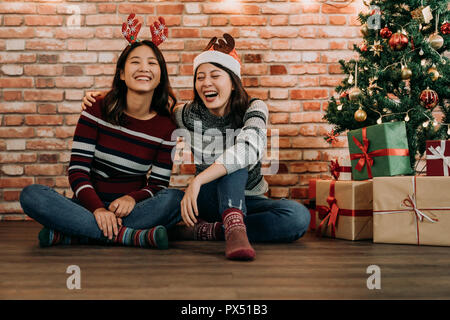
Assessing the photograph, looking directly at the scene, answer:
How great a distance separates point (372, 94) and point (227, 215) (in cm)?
99

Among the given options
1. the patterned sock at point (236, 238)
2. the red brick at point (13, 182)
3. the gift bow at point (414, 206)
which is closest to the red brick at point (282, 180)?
the gift bow at point (414, 206)

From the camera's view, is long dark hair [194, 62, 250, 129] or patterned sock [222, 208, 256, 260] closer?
patterned sock [222, 208, 256, 260]

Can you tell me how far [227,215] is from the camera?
130cm

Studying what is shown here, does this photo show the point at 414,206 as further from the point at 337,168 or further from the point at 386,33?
the point at 386,33

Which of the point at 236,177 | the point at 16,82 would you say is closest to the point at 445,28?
the point at 236,177

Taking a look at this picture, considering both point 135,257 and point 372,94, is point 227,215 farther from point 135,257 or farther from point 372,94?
point 372,94

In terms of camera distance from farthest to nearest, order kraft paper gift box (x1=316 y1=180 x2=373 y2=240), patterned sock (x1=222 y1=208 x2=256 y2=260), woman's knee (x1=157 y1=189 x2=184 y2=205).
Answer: kraft paper gift box (x1=316 y1=180 x2=373 y2=240), woman's knee (x1=157 y1=189 x2=184 y2=205), patterned sock (x1=222 y1=208 x2=256 y2=260)

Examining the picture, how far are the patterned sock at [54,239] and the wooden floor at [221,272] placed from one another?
4 centimetres

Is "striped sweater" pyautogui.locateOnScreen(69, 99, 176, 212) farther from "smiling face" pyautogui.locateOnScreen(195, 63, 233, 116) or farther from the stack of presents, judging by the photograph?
the stack of presents

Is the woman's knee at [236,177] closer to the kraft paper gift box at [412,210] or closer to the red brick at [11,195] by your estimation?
the kraft paper gift box at [412,210]

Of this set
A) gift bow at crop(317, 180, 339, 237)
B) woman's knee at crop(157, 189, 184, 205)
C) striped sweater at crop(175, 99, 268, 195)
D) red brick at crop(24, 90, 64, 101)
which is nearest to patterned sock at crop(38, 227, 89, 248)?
woman's knee at crop(157, 189, 184, 205)

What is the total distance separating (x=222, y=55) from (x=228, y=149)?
0.47 meters

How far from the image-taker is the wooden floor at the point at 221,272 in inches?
33.8

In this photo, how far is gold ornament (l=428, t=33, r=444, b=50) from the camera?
166cm
